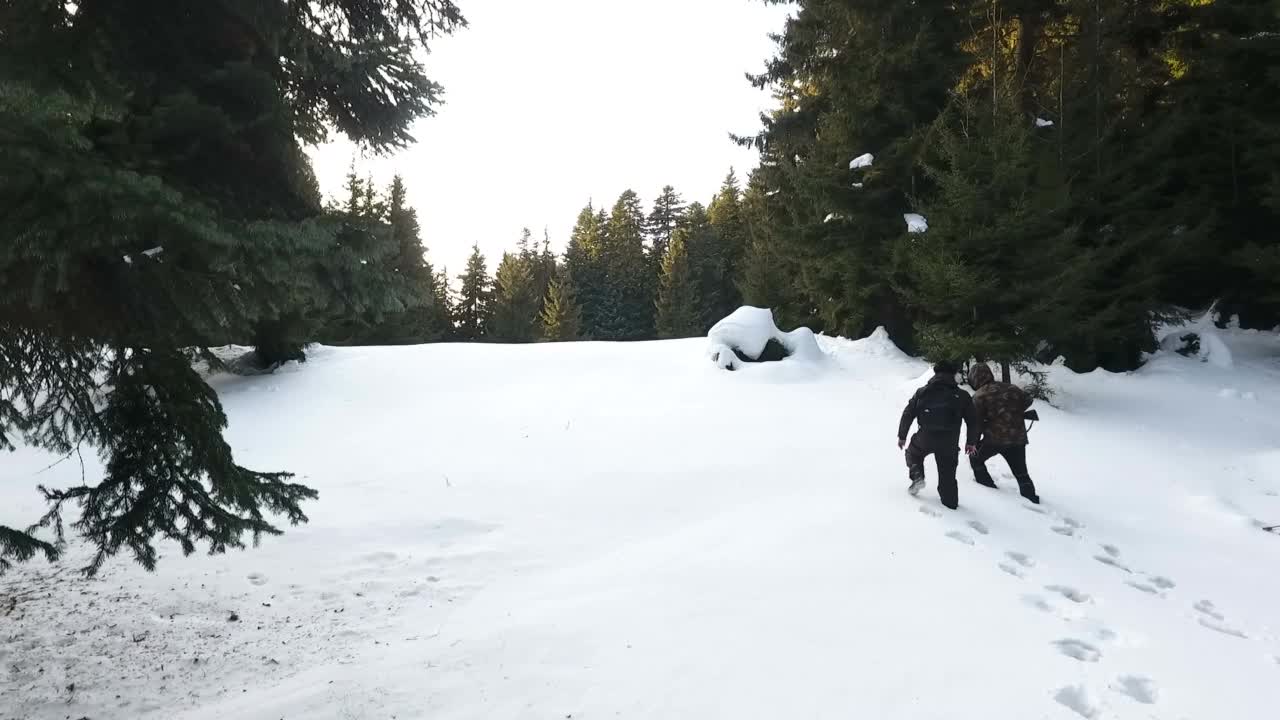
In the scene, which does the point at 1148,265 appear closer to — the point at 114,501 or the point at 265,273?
the point at 265,273

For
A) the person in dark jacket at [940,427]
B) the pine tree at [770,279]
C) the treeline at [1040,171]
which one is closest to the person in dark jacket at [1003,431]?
the person in dark jacket at [940,427]

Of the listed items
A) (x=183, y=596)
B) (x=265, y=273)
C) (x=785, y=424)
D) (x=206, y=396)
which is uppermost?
(x=265, y=273)

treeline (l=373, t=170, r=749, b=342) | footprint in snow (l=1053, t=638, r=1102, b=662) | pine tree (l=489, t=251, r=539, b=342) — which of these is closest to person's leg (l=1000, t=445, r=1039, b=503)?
footprint in snow (l=1053, t=638, r=1102, b=662)

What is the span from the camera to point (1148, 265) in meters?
12.2

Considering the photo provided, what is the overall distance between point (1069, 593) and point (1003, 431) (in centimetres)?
292

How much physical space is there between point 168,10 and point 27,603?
471cm

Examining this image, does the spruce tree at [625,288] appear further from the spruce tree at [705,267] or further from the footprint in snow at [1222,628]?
the footprint in snow at [1222,628]

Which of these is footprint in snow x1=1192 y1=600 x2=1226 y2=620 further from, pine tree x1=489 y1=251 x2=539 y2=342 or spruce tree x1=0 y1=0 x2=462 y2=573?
pine tree x1=489 y1=251 x2=539 y2=342

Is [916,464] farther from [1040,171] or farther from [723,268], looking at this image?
[723,268]

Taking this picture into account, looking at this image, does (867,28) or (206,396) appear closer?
(206,396)

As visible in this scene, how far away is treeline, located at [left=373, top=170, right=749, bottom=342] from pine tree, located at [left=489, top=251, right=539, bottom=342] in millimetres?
77

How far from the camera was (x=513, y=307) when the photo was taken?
4600cm

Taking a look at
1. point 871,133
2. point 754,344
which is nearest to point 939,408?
point 754,344

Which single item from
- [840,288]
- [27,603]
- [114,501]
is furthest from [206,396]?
[840,288]
